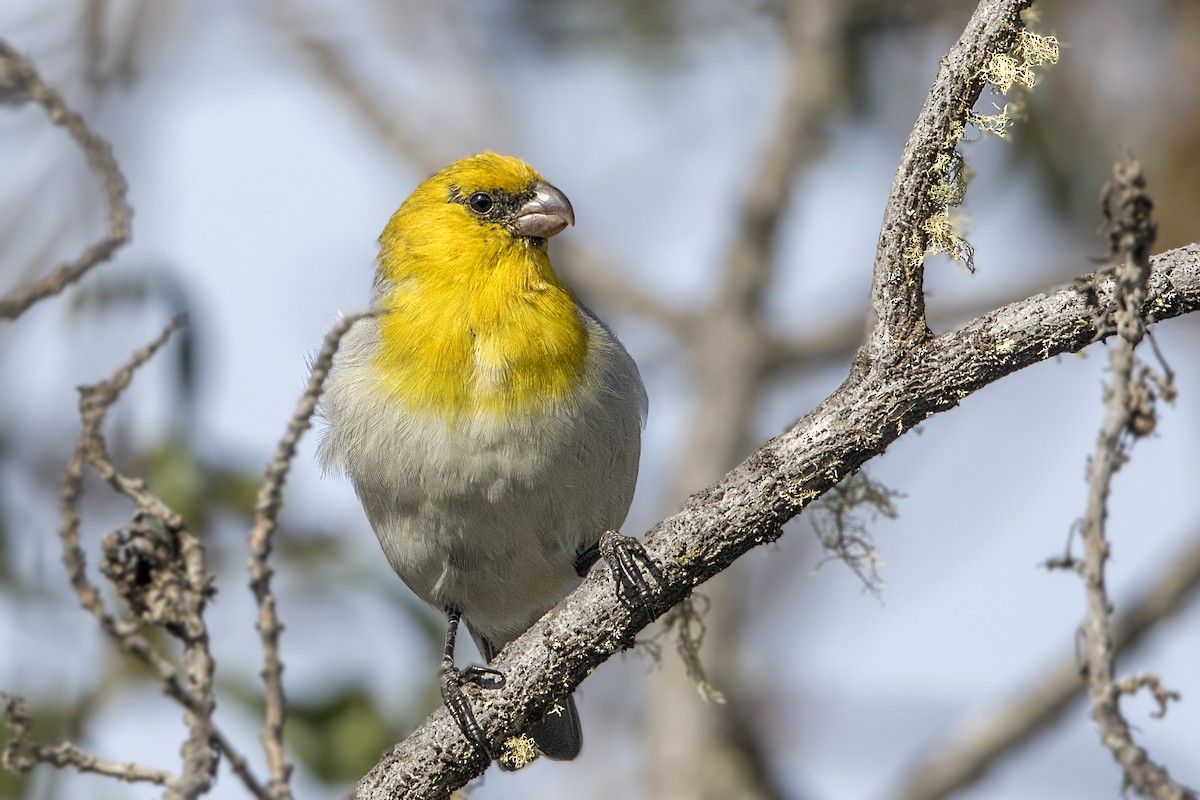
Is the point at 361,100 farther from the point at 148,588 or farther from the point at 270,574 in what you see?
the point at 270,574

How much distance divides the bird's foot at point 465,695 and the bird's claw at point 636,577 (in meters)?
0.37

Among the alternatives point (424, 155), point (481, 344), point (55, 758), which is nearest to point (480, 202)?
point (481, 344)

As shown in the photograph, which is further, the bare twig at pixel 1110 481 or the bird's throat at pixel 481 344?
the bird's throat at pixel 481 344

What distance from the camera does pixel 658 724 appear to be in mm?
6355

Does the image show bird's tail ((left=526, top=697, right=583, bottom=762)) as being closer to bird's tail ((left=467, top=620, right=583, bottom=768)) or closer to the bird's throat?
bird's tail ((left=467, top=620, right=583, bottom=768))

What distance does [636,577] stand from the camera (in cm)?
279

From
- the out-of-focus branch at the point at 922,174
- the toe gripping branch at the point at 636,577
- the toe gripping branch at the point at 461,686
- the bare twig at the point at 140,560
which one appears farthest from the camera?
the toe gripping branch at the point at 461,686

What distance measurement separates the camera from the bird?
3805 mm

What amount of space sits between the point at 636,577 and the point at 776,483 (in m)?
0.36

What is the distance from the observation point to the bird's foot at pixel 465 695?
2.92m

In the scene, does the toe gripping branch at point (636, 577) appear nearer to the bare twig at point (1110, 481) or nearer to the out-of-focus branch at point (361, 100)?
the bare twig at point (1110, 481)

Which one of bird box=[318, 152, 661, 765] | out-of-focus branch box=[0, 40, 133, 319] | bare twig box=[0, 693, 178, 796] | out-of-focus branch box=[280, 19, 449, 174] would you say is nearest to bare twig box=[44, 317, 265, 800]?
bare twig box=[0, 693, 178, 796]

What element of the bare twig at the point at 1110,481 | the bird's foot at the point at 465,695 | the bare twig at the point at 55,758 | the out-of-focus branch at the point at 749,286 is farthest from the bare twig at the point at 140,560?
the out-of-focus branch at the point at 749,286

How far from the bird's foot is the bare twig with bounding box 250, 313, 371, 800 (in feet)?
2.86
